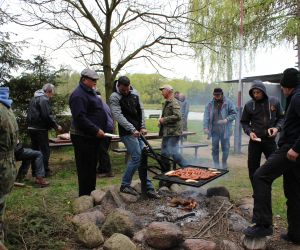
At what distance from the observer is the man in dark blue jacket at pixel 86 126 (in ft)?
16.9

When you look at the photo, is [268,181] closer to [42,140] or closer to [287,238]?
[287,238]

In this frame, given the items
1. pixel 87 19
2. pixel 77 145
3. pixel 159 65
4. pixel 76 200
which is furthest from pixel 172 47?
pixel 76 200

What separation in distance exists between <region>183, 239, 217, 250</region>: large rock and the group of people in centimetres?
50

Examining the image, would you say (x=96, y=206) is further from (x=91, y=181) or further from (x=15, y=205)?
(x=15, y=205)

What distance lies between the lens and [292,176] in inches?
165

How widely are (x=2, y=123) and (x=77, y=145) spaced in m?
2.19

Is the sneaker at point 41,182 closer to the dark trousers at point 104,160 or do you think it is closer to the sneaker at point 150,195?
the dark trousers at point 104,160

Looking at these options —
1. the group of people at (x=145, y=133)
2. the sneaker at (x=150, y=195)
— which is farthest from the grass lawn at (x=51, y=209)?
the sneaker at (x=150, y=195)

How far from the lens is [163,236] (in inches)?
150

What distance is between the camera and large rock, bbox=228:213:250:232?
4395mm

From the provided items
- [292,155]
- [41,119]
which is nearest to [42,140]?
[41,119]

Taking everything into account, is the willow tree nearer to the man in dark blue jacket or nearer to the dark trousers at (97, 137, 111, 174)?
the dark trousers at (97, 137, 111, 174)

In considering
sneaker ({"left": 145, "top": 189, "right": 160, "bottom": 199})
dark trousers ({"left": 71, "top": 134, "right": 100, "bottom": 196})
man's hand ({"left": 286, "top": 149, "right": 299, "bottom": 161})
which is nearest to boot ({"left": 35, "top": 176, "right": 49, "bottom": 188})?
dark trousers ({"left": 71, "top": 134, "right": 100, "bottom": 196})

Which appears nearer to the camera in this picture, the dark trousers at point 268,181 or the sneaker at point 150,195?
the dark trousers at point 268,181
